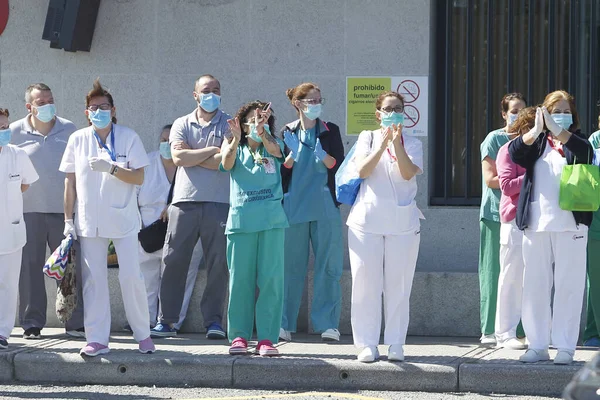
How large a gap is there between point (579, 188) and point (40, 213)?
4.54 meters

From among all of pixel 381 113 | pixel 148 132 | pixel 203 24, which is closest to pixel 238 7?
pixel 203 24

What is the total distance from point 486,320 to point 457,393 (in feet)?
4.99

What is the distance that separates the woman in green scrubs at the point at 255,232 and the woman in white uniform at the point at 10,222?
177 centimetres

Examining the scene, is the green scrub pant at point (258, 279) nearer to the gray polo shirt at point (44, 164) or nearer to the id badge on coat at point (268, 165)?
the id badge on coat at point (268, 165)

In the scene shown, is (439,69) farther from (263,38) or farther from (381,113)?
(381,113)

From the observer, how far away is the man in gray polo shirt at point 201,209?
9.45 meters

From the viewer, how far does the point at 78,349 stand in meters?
8.98

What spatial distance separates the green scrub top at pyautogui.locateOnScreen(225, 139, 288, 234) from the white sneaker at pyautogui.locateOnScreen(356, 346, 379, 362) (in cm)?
110

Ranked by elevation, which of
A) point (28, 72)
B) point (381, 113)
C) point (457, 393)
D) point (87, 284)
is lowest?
point (457, 393)

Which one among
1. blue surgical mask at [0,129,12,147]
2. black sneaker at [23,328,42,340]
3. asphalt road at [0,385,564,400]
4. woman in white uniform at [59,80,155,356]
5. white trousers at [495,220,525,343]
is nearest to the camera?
asphalt road at [0,385,564,400]

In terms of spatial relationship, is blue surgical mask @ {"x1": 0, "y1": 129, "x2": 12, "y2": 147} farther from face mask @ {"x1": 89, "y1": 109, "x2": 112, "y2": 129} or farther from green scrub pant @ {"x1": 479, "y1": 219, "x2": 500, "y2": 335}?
green scrub pant @ {"x1": 479, "y1": 219, "x2": 500, "y2": 335}

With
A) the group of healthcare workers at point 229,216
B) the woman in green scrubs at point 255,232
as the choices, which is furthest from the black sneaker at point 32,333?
the woman in green scrubs at point 255,232

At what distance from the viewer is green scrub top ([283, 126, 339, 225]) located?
9531 millimetres

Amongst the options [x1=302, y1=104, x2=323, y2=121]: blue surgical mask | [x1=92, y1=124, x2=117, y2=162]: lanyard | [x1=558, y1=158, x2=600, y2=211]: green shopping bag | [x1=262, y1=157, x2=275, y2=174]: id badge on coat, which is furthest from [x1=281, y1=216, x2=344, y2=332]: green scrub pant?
[x1=558, y1=158, x2=600, y2=211]: green shopping bag
